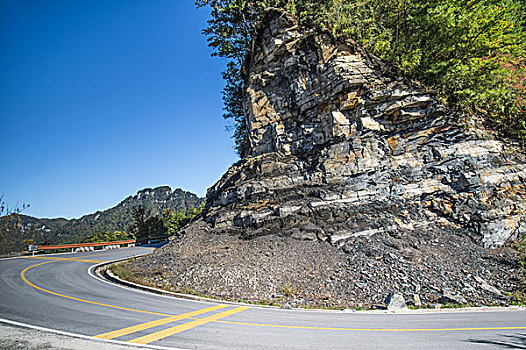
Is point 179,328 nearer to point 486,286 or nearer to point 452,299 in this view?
point 452,299

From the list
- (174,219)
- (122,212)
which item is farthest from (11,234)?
(122,212)

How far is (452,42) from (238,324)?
17625mm

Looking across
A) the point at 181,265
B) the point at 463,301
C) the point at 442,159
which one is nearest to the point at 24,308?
the point at 181,265

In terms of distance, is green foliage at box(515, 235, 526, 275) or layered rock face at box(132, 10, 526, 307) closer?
green foliage at box(515, 235, 526, 275)

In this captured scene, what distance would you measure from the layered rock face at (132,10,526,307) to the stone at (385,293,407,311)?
0.47m

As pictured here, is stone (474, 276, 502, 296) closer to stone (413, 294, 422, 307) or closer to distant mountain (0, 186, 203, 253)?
stone (413, 294, 422, 307)

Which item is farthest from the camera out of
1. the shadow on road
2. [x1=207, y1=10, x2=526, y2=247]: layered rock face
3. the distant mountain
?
the distant mountain

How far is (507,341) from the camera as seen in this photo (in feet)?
17.7

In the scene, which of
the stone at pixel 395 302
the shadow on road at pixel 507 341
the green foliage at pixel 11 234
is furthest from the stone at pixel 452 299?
the green foliage at pixel 11 234

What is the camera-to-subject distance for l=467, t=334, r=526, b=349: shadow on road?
16.9ft

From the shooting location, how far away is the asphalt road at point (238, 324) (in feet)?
17.5

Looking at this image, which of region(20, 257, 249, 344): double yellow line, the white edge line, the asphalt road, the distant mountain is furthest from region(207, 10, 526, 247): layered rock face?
the distant mountain

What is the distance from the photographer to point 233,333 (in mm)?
5875

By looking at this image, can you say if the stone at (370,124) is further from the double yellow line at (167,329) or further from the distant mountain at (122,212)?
the distant mountain at (122,212)
